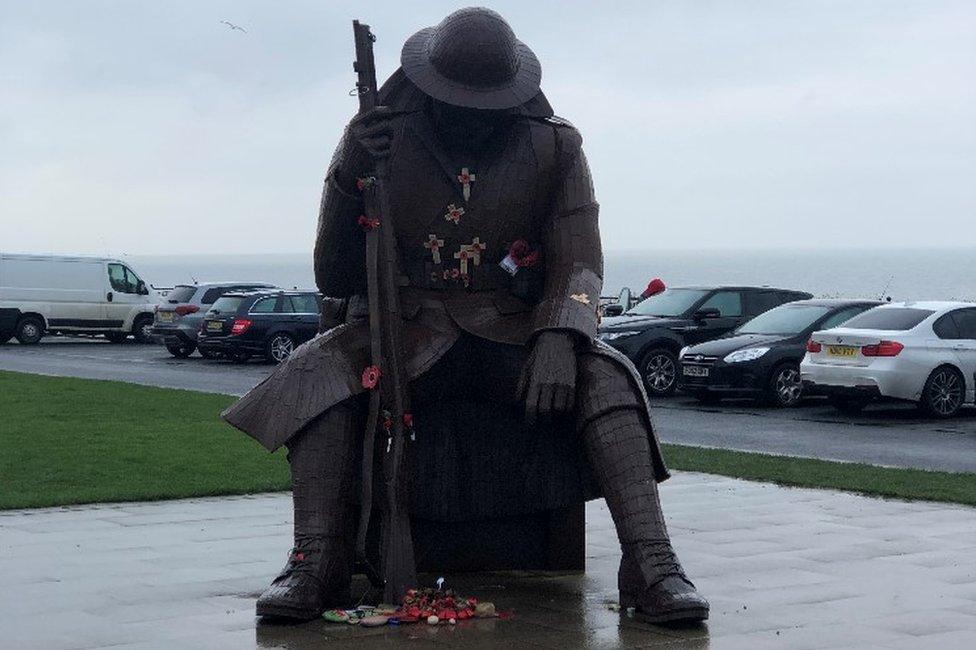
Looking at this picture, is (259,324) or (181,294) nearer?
(259,324)

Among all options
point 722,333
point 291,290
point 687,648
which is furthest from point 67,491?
point 291,290

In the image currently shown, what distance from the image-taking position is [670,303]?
25531mm

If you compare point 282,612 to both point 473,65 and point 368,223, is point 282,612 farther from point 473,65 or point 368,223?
point 473,65

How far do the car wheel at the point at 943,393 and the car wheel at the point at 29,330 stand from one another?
964 inches

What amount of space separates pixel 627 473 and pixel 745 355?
15552 mm

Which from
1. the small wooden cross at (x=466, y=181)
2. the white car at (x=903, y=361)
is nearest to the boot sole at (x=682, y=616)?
the small wooden cross at (x=466, y=181)

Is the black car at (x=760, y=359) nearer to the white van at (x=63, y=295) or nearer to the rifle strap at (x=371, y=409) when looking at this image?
the rifle strap at (x=371, y=409)

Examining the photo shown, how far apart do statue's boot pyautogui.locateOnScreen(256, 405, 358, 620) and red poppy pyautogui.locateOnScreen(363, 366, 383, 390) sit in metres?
0.14

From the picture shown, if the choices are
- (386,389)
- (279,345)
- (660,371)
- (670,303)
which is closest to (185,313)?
(279,345)

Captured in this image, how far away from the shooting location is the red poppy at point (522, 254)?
24.9 ft

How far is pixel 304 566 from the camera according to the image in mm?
7086

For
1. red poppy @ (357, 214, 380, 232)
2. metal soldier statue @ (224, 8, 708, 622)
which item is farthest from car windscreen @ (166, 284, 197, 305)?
red poppy @ (357, 214, 380, 232)

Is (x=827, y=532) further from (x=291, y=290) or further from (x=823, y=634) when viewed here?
(x=291, y=290)

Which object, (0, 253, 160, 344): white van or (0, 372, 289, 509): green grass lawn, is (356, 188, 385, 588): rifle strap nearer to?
(0, 372, 289, 509): green grass lawn
